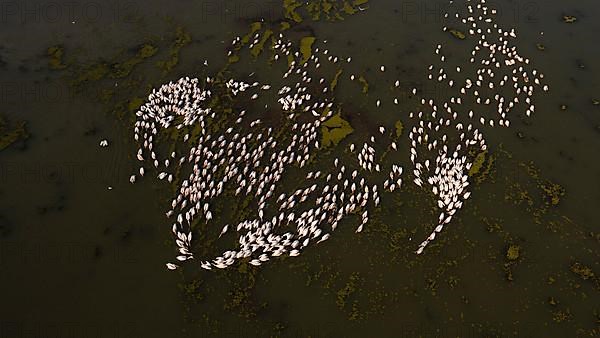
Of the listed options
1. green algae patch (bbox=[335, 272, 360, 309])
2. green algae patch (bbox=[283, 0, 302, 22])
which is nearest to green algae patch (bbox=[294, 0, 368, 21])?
green algae patch (bbox=[283, 0, 302, 22])

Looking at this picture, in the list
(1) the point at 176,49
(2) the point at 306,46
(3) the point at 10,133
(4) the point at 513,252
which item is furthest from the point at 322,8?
(4) the point at 513,252

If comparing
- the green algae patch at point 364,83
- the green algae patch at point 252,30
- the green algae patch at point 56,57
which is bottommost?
the green algae patch at point 364,83

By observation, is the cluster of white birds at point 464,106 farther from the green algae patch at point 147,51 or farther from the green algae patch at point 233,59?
the green algae patch at point 147,51

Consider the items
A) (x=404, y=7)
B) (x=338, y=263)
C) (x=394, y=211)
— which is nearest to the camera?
(x=338, y=263)

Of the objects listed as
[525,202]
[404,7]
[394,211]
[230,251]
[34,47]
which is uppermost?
[34,47]

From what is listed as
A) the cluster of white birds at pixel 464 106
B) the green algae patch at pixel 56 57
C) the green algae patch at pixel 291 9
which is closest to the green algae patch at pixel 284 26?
the green algae patch at pixel 291 9

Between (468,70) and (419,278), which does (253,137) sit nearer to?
(419,278)

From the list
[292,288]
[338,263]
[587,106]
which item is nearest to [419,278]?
[338,263]
